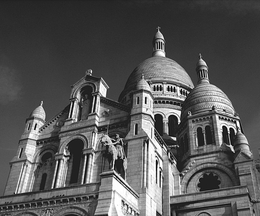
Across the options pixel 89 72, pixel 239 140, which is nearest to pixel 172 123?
pixel 239 140

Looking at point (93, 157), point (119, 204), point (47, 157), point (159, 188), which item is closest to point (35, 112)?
point (47, 157)

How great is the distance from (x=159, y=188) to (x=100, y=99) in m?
10.8

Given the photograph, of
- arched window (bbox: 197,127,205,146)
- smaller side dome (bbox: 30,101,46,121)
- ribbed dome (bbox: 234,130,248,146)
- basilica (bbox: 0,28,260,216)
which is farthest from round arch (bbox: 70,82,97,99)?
ribbed dome (bbox: 234,130,248,146)

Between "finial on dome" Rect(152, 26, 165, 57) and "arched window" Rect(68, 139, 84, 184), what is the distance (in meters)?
36.8

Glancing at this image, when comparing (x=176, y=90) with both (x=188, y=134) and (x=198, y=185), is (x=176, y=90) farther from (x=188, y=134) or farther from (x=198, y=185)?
(x=198, y=185)

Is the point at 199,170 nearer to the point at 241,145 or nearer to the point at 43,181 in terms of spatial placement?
the point at 241,145

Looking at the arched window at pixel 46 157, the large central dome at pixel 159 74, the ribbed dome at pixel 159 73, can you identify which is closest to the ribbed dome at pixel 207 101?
the large central dome at pixel 159 74

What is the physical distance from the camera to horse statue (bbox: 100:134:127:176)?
24.8 metres

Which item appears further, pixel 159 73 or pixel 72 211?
pixel 159 73

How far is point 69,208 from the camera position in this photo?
23.1 meters

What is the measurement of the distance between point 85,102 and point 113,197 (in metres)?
15.6

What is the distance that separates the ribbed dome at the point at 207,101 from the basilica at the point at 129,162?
140mm

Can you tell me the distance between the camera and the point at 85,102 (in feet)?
117

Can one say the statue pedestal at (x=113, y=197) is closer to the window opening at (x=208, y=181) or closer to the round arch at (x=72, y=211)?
the round arch at (x=72, y=211)
